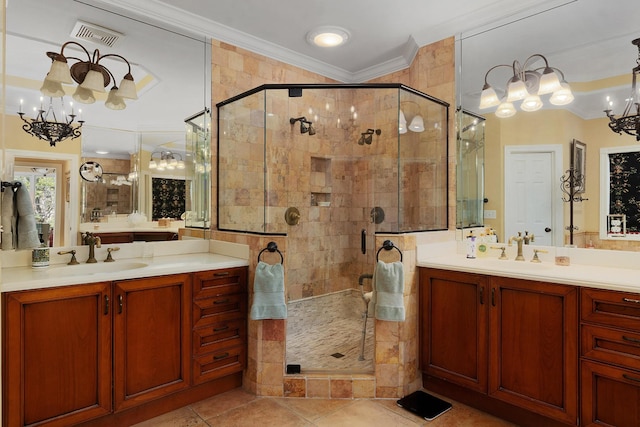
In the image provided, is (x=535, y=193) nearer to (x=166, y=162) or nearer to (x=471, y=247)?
(x=471, y=247)

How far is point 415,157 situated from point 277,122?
1.14m

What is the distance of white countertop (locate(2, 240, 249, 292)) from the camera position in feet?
5.92

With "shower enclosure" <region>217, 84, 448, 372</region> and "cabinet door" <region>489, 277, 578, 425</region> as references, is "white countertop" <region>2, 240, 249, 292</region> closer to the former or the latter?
"shower enclosure" <region>217, 84, 448, 372</region>

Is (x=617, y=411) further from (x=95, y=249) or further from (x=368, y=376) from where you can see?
(x=95, y=249)

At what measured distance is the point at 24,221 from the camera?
6.14 ft

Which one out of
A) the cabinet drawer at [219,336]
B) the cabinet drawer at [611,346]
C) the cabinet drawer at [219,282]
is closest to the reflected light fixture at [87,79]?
the cabinet drawer at [219,282]

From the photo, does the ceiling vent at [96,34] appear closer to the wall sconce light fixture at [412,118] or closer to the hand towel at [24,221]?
the hand towel at [24,221]

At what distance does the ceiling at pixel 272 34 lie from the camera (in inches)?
86.4

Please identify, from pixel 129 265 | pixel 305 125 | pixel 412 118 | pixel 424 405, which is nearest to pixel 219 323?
pixel 129 265

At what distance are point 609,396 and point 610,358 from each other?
0.61ft

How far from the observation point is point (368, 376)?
2.46 m

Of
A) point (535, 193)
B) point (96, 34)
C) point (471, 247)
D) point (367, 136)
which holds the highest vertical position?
point (96, 34)

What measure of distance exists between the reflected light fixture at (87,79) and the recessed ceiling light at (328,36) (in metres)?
1.46

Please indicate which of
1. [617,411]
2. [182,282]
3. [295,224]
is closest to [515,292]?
[617,411]
